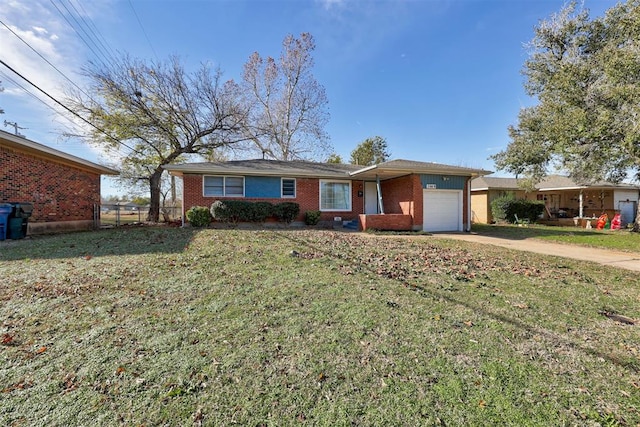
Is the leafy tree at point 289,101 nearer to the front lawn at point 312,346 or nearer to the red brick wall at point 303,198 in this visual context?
the red brick wall at point 303,198

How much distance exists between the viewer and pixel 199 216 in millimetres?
12141

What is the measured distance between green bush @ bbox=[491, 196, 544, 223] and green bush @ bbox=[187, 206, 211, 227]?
18.4 m

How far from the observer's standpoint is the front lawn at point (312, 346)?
6.48ft

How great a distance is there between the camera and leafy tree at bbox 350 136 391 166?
31.9 m

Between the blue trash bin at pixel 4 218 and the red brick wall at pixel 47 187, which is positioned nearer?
the blue trash bin at pixel 4 218

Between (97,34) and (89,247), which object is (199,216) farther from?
(97,34)

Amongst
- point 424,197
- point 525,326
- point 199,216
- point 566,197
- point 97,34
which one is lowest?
point 525,326

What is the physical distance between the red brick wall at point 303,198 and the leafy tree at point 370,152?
57.6 ft

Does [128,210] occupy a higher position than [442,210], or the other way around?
[128,210]

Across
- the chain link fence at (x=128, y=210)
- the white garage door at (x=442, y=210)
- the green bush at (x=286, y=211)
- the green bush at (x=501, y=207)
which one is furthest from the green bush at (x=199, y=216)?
the green bush at (x=501, y=207)

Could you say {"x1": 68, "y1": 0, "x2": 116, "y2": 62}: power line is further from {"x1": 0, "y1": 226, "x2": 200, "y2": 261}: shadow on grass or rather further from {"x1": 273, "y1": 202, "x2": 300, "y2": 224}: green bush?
{"x1": 273, "y1": 202, "x2": 300, "y2": 224}: green bush

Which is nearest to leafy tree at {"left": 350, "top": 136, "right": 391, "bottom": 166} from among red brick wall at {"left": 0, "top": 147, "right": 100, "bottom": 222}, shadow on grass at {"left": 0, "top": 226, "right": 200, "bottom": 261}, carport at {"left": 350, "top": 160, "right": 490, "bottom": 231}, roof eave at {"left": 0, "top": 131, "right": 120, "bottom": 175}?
carport at {"left": 350, "top": 160, "right": 490, "bottom": 231}

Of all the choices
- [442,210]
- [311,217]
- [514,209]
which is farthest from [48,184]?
[514,209]

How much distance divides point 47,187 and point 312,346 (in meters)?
13.6
